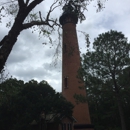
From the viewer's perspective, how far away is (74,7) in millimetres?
6793

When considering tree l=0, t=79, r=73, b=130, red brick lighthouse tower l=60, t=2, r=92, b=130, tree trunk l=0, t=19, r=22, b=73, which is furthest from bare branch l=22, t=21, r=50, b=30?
red brick lighthouse tower l=60, t=2, r=92, b=130

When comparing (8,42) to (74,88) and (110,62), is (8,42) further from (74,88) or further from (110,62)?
(74,88)

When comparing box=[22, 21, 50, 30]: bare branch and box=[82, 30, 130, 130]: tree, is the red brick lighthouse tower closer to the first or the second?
box=[82, 30, 130, 130]: tree

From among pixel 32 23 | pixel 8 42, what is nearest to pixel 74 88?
pixel 32 23

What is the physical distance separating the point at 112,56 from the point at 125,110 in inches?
Result: 553

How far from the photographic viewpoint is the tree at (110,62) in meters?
17.8

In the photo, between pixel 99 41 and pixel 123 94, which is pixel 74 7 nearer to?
pixel 99 41

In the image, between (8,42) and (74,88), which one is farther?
(74,88)

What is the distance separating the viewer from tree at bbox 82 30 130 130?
17828 mm

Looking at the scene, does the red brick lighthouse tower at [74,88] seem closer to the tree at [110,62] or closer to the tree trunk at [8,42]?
the tree at [110,62]

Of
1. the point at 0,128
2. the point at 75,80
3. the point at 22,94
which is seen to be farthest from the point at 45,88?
the point at 0,128

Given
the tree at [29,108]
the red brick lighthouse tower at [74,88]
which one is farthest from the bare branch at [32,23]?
the red brick lighthouse tower at [74,88]

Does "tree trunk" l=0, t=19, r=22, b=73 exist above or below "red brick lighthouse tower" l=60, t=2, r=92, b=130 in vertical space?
below

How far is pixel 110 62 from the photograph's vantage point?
17.9 meters
